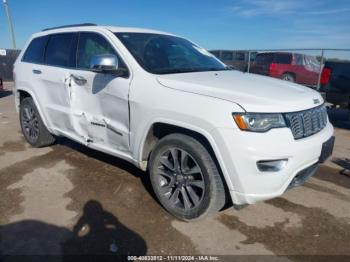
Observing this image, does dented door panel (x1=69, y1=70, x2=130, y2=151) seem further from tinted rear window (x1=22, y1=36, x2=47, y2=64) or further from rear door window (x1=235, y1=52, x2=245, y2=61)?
rear door window (x1=235, y1=52, x2=245, y2=61)

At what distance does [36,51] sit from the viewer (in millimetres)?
5191

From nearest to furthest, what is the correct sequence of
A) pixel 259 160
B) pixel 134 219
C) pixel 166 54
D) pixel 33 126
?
pixel 259 160 < pixel 134 219 < pixel 166 54 < pixel 33 126

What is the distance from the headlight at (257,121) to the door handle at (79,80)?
209cm

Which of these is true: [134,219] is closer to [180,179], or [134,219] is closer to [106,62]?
[180,179]

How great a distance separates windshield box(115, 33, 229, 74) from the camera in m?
3.66

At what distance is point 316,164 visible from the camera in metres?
3.22

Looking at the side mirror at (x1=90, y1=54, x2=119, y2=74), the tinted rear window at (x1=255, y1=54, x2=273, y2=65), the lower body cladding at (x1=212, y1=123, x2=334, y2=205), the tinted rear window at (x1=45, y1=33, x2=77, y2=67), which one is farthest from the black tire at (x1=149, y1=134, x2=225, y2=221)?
the tinted rear window at (x1=255, y1=54, x2=273, y2=65)

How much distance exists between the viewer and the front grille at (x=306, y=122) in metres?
2.90

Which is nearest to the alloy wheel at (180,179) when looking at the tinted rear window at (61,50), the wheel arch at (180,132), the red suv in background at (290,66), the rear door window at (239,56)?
the wheel arch at (180,132)

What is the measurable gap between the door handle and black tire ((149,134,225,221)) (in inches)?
53.1

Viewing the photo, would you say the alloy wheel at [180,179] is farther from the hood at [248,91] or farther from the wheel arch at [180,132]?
the hood at [248,91]

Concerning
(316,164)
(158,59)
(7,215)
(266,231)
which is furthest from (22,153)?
(316,164)

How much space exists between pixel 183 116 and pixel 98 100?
1.30m

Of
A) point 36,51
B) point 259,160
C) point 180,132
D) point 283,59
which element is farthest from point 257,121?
point 283,59
